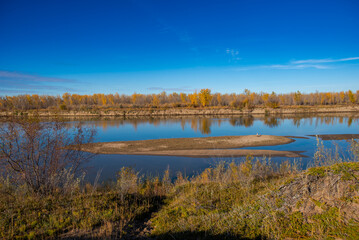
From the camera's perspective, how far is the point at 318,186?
13.6 ft

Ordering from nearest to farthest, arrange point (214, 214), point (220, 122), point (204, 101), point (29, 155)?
point (214, 214)
point (29, 155)
point (220, 122)
point (204, 101)

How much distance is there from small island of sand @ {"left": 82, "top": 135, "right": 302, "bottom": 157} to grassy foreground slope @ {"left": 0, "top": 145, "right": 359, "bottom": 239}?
480 inches

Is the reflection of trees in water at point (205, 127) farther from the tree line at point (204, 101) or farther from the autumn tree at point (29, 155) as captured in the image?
the tree line at point (204, 101)

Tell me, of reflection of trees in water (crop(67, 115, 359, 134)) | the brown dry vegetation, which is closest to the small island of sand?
reflection of trees in water (crop(67, 115, 359, 134))

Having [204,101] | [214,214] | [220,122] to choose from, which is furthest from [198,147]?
[204,101]

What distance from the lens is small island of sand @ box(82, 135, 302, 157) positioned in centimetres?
1855

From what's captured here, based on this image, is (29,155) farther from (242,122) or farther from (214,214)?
(242,122)

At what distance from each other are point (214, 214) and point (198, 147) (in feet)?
55.7

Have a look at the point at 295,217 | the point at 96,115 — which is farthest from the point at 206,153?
the point at 96,115

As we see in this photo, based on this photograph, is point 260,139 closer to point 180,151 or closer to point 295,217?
point 180,151

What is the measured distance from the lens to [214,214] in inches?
181

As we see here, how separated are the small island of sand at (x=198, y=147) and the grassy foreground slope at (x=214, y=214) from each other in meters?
12.2

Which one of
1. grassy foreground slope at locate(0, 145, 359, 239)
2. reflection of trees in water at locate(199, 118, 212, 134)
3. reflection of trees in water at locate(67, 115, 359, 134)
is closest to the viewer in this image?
Result: grassy foreground slope at locate(0, 145, 359, 239)

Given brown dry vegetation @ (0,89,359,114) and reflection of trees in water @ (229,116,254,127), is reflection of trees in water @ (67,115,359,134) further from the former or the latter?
brown dry vegetation @ (0,89,359,114)
